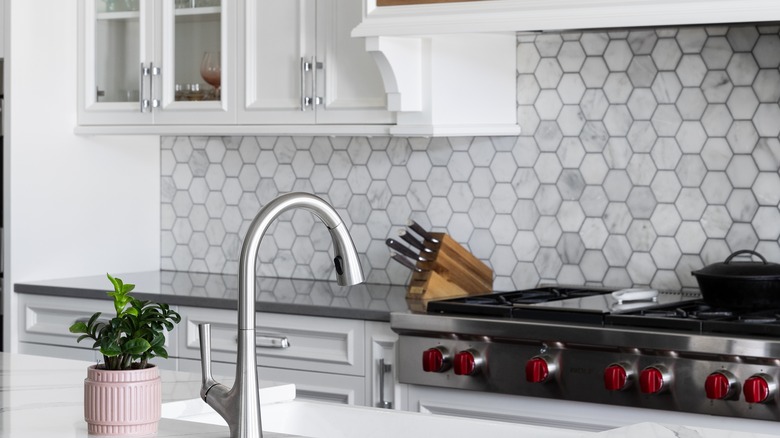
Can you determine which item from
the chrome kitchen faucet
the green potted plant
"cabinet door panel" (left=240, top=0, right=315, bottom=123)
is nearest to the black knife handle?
"cabinet door panel" (left=240, top=0, right=315, bottom=123)

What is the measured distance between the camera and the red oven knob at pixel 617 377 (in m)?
2.66

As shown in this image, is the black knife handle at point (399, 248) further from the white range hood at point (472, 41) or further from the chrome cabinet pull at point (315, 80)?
the chrome cabinet pull at point (315, 80)

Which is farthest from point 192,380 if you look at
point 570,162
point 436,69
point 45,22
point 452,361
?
point 45,22

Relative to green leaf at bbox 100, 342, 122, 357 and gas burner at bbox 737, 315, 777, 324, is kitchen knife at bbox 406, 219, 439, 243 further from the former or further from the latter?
green leaf at bbox 100, 342, 122, 357

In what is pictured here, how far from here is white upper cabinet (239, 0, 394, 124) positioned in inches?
136

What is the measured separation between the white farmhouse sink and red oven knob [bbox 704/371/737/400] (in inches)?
34.9

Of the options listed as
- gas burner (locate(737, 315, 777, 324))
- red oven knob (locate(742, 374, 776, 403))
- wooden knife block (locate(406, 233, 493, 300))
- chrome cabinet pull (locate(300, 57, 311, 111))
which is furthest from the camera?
chrome cabinet pull (locate(300, 57, 311, 111))

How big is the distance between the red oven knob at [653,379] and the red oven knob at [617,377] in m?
0.04

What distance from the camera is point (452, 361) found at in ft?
9.75

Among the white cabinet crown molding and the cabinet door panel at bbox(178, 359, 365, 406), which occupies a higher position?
the white cabinet crown molding

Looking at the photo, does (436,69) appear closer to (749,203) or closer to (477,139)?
(477,139)

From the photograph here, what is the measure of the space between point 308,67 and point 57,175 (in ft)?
3.45

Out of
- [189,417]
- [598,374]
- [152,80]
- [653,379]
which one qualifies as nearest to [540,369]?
[598,374]

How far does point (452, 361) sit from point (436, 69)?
0.89 metres
